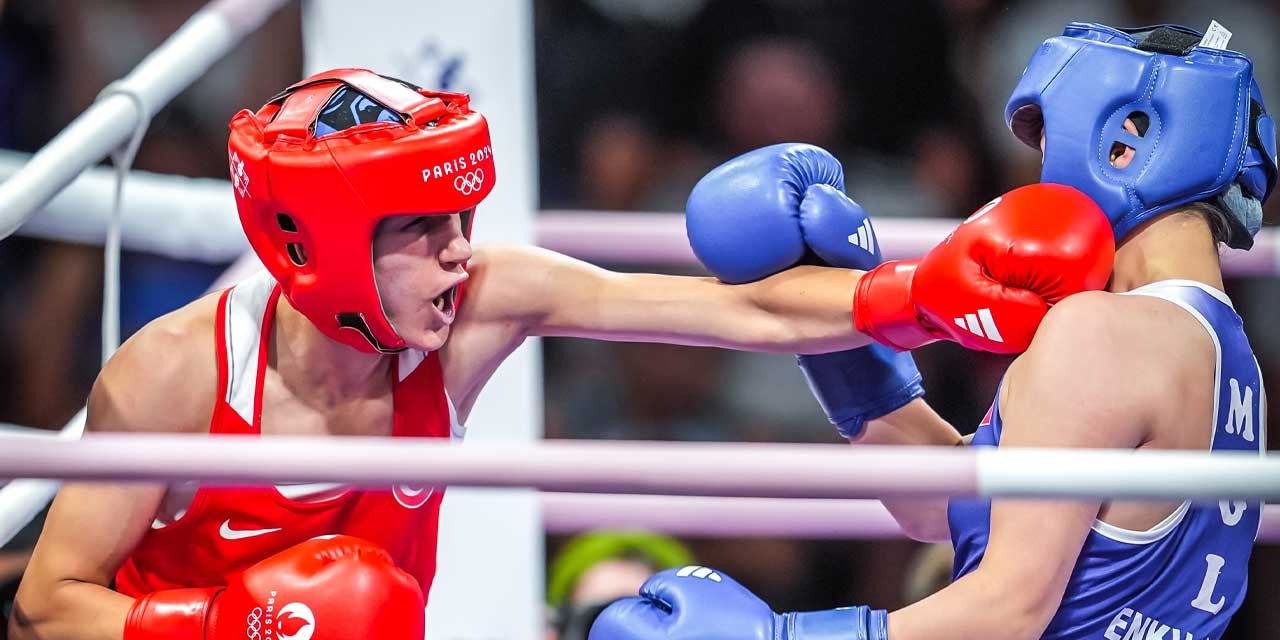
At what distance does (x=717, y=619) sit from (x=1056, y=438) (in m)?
0.43

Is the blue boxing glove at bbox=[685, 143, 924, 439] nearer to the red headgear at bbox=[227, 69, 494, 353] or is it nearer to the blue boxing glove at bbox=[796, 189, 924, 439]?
the blue boxing glove at bbox=[796, 189, 924, 439]

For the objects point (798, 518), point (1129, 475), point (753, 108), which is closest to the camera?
→ point (1129, 475)

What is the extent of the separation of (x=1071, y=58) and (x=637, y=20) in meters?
2.44

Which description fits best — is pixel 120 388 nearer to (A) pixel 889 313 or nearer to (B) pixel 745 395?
(A) pixel 889 313

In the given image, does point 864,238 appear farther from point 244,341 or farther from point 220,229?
point 220,229

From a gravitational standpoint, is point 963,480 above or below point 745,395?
above

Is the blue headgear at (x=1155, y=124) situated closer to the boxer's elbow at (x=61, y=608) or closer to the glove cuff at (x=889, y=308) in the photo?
the glove cuff at (x=889, y=308)

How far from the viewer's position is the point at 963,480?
3.69 ft

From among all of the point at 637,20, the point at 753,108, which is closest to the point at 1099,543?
the point at 753,108

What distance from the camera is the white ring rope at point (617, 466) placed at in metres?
1.12

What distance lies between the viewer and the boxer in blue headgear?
147cm

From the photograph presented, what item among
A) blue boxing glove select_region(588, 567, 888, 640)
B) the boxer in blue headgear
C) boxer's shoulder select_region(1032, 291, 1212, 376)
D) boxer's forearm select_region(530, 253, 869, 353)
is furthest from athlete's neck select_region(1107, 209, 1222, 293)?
blue boxing glove select_region(588, 567, 888, 640)

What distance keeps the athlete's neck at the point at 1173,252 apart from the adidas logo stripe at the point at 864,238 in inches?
14.8

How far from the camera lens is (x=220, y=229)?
2715mm
